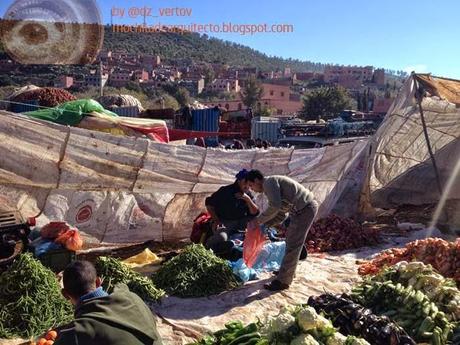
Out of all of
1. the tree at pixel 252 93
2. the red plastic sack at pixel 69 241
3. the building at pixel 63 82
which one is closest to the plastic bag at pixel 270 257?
the red plastic sack at pixel 69 241

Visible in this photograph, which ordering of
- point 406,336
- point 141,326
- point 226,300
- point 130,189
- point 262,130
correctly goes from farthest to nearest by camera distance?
point 262,130 < point 130,189 < point 226,300 < point 406,336 < point 141,326

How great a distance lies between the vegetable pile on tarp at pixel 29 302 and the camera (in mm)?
4574

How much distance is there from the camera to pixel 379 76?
106 metres

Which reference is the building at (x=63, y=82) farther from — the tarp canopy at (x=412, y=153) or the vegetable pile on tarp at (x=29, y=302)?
the vegetable pile on tarp at (x=29, y=302)

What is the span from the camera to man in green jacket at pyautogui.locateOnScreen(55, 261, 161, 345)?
2.48 meters

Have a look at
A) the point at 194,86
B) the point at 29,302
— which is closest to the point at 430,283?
the point at 29,302

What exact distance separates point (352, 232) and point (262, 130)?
53.7 ft

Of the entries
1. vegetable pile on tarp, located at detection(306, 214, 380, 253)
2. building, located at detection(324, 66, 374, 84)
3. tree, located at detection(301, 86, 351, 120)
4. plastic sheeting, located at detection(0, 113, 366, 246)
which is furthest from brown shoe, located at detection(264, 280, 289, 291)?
building, located at detection(324, 66, 374, 84)

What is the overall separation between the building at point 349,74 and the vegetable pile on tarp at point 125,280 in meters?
94.6

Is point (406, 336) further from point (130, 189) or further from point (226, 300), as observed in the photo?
point (130, 189)

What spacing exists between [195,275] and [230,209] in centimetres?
136

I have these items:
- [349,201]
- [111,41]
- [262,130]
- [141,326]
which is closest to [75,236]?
[141,326]

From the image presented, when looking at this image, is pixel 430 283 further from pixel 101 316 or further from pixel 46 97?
pixel 46 97

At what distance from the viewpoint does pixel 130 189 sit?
7734 millimetres
